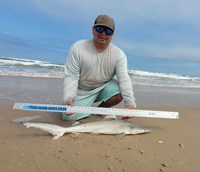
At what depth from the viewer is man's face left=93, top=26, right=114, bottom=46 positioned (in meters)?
4.03

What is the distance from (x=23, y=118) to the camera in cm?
459

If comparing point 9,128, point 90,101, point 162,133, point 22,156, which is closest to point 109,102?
point 90,101

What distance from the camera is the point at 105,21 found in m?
3.98

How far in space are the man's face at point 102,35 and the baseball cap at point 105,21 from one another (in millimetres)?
52

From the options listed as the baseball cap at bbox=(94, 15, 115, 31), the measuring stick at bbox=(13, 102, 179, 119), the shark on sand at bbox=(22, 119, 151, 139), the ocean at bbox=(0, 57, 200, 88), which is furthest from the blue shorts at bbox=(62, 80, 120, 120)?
the ocean at bbox=(0, 57, 200, 88)

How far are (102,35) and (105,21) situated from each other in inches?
8.3

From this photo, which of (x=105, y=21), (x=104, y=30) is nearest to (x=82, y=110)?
(x=104, y=30)

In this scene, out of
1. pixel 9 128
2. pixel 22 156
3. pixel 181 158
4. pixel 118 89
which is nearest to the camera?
pixel 22 156

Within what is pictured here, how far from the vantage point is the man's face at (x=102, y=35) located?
4031 millimetres

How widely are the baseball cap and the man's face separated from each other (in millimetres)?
52

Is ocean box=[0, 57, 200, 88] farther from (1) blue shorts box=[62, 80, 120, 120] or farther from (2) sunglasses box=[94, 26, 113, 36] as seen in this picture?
(2) sunglasses box=[94, 26, 113, 36]

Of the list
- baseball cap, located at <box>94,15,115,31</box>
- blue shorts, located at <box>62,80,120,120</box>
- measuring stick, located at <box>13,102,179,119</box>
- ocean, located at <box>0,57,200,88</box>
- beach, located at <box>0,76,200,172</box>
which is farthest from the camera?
ocean, located at <box>0,57,200,88</box>

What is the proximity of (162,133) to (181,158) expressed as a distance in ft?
2.86

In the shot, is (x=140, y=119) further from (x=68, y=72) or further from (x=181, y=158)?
(x=181, y=158)
